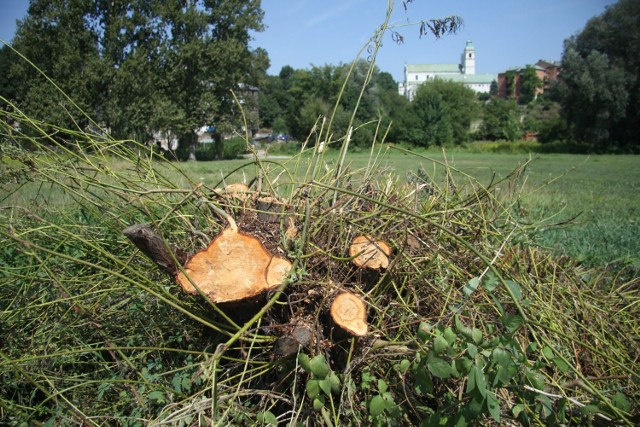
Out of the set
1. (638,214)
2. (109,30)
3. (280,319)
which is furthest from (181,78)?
(280,319)

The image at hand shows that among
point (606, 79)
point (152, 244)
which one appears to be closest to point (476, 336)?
point (152, 244)

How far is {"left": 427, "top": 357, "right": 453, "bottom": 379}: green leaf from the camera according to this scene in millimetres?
1287

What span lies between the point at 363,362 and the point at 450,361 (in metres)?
0.48

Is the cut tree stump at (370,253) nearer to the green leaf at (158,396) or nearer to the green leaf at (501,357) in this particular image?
the green leaf at (501,357)

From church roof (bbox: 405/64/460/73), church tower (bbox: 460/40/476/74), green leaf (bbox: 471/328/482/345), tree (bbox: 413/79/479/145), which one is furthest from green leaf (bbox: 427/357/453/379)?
church tower (bbox: 460/40/476/74)

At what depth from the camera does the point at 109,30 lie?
80.0ft

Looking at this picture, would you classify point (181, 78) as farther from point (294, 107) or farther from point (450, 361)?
point (450, 361)

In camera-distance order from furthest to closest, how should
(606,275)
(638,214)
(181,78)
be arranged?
(181,78) → (638,214) → (606,275)

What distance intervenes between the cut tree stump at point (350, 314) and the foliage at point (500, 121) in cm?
5236

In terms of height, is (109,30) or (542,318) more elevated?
(109,30)

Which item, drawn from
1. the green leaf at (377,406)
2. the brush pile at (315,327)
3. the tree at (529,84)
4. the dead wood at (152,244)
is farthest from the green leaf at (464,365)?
the tree at (529,84)

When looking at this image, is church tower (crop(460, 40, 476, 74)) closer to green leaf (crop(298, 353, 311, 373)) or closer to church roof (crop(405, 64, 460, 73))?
church roof (crop(405, 64, 460, 73))

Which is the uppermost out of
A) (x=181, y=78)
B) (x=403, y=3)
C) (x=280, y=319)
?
(x=181, y=78)

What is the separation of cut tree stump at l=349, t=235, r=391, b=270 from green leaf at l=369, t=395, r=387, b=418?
58 cm
